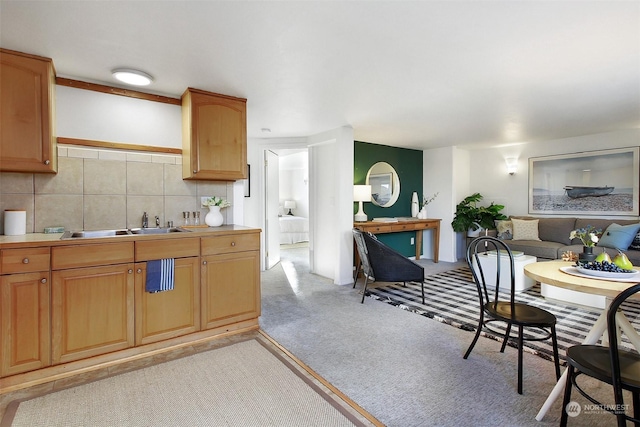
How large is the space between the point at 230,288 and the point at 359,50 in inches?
84.0

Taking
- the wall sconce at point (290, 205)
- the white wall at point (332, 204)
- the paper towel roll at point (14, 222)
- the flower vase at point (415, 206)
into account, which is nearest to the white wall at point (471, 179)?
the flower vase at point (415, 206)

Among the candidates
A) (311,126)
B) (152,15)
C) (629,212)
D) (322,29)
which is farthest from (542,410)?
(629,212)

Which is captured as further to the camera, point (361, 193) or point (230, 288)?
point (361, 193)

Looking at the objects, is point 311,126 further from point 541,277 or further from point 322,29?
point 541,277

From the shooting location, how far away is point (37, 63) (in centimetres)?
219

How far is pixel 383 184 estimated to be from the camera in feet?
18.8

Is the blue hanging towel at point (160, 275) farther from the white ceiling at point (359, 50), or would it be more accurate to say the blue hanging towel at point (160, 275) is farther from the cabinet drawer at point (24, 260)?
the white ceiling at point (359, 50)

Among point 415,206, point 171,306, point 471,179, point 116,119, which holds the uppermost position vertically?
point 116,119

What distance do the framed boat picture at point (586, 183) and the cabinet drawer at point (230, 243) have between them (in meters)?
5.10

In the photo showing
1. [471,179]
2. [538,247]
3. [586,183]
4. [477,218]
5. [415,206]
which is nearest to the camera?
[538,247]

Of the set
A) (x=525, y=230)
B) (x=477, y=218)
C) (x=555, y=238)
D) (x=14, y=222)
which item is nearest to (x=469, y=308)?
(x=525, y=230)

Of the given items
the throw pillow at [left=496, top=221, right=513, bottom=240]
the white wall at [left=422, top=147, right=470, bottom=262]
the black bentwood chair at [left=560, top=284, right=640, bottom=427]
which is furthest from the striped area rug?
the white wall at [left=422, top=147, right=470, bottom=262]

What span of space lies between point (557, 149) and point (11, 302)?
6883mm

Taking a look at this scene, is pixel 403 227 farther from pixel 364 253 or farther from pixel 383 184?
pixel 364 253
